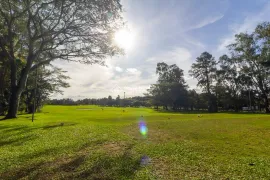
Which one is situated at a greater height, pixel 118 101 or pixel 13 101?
pixel 118 101

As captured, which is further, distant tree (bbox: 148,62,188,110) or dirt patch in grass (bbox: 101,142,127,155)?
distant tree (bbox: 148,62,188,110)

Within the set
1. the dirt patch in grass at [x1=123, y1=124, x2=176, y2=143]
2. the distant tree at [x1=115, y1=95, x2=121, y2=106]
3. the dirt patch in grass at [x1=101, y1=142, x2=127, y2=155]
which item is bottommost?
the dirt patch in grass at [x1=101, y1=142, x2=127, y2=155]

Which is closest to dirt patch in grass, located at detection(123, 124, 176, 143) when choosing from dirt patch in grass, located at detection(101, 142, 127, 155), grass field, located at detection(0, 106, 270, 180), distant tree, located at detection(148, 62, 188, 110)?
grass field, located at detection(0, 106, 270, 180)

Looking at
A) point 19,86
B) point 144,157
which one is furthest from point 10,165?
point 19,86

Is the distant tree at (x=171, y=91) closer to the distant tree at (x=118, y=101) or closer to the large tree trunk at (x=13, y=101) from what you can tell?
the large tree trunk at (x=13, y=101)

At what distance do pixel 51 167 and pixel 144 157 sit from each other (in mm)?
3748

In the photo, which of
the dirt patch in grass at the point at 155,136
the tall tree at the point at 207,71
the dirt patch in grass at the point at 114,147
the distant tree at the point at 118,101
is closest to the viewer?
the dirt patch in grass at the point at 114,147

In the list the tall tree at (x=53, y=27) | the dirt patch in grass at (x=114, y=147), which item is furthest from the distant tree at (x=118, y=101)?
the dirt patch in grass at (x=114, y=147)

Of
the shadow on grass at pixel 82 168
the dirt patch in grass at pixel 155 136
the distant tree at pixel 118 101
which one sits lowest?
the shadow on grass at pixel 82 168

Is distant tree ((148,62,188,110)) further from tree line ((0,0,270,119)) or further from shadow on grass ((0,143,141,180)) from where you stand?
shadow on grass ((0,143,141,180))

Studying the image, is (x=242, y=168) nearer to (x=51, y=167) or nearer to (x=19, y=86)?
(x=51, y=167)

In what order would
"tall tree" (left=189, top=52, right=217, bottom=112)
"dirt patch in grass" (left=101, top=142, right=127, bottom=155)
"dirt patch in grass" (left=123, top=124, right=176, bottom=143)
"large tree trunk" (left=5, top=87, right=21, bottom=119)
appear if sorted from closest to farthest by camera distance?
"dirt patch in grass" (left=101, top=142, right=127, bottom=155) < "dirt patch in grass" (left=123, top=124, right=176, bottom=143) < "large tree trunk" (left=5, top=87, right=21, bottom=119) < "tall tree" (left=189, top=52, right=217, bottom=112)

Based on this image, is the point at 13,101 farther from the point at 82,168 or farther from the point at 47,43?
the point at 82,168

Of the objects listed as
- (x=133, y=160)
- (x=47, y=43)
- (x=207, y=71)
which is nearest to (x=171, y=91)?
(x=207, y=71)
